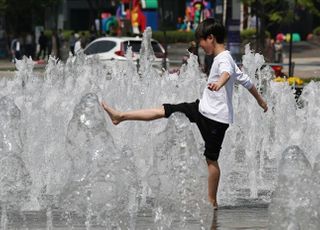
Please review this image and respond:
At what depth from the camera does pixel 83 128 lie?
8078 millimetres

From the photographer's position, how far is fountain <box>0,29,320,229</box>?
267 inches

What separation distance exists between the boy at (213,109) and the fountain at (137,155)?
39cm

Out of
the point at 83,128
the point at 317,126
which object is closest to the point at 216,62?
the point at 83,128

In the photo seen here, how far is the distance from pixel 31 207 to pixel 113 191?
7.55 feet

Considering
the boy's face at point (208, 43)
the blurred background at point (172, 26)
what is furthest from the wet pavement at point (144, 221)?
the blurred background at point (172, 26)

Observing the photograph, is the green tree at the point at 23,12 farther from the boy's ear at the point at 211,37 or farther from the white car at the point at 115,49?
the boy's ear at the point at 211,37

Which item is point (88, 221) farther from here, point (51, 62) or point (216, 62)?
point (51, 62)

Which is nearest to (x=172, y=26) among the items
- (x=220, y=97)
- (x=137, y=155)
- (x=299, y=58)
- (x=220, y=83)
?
(x=299, y=58)

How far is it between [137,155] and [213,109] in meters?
3.35

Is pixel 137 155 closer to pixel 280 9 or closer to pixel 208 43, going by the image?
pixel 208 43

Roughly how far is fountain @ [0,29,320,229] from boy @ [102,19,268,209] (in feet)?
1.28

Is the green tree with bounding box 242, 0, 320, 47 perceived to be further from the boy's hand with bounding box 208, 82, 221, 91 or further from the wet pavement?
the boy's hand with bounding box 208, 82, 221, 91

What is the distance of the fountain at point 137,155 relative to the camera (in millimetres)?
6789

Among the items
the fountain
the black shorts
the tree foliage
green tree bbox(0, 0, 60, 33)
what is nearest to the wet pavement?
the fountain
